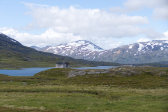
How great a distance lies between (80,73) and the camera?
113688 mm

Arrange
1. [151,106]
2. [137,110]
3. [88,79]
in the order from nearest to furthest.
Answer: [137,110] → [151,106] → [88,79]

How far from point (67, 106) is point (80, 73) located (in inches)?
3054

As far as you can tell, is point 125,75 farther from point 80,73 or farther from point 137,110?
point 137,110

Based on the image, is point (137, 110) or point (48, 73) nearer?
point (137, 110)

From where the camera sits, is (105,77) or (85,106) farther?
(105,77)

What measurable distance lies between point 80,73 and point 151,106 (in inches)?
3108

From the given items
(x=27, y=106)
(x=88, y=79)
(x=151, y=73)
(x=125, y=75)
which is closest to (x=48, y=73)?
(x=88, y=79)

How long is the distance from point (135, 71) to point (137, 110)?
8329 cm

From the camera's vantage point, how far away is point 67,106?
119 feet

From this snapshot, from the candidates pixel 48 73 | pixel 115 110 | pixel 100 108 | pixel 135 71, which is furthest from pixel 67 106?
pixel 48 73

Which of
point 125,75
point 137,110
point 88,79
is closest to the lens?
point 137,110

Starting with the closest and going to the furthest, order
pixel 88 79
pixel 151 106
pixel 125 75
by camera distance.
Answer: pixel 151 106 → pixel 88 79 → pixel 125 75

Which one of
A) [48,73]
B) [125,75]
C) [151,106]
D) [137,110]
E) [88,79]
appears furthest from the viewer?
[48,73]

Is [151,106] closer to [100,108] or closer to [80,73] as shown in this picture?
[100,108]
